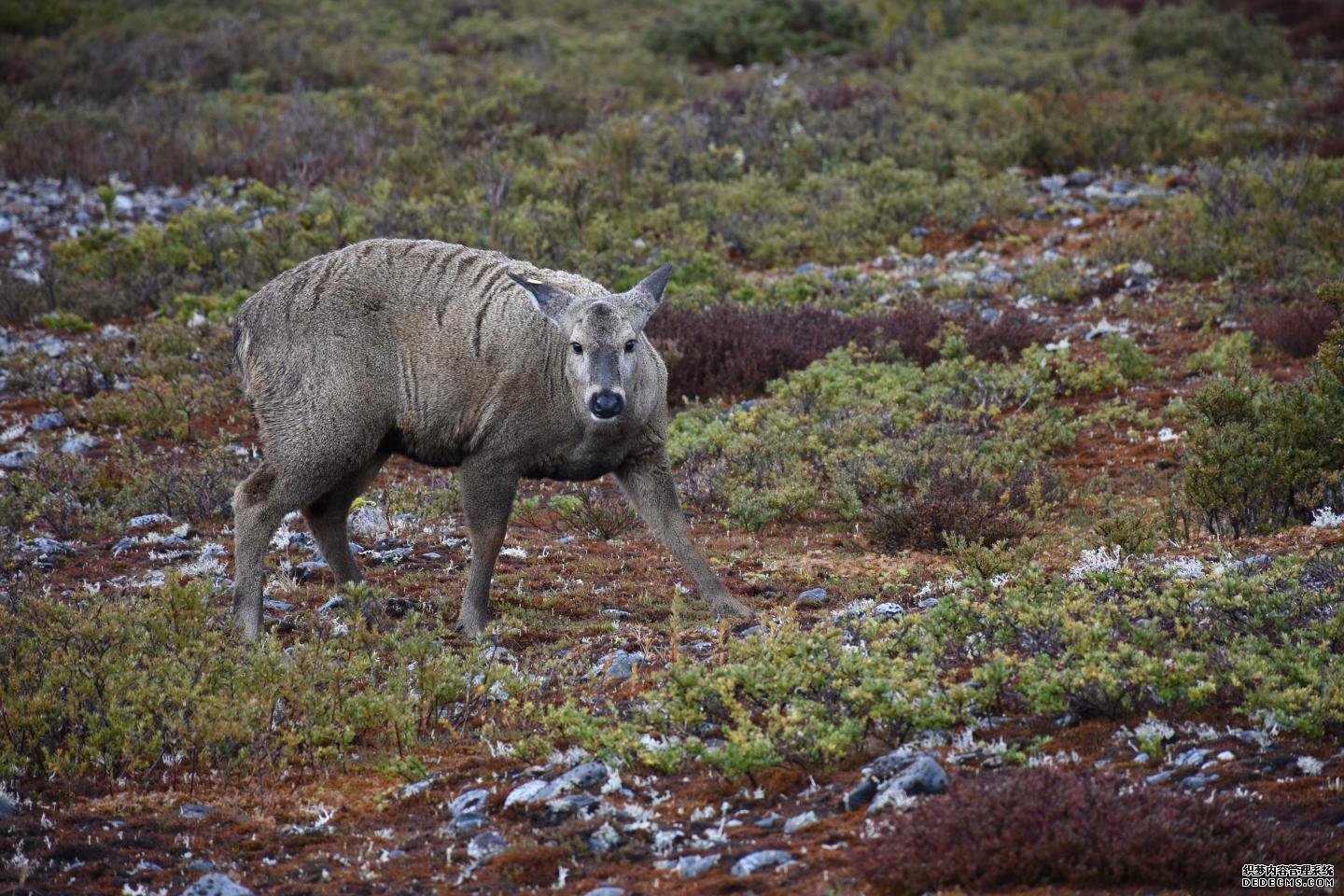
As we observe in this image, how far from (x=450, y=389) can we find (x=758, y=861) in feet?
15.4

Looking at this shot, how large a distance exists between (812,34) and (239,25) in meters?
12.9

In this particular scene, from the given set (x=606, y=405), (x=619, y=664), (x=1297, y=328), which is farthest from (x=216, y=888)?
(x=1297, y=328)

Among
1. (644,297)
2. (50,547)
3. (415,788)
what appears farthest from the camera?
(50,547)

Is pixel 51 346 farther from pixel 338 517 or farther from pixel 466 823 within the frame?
pixel 466 823

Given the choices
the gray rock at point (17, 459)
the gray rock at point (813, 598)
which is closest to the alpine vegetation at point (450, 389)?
the gray rock at point (813, 598)

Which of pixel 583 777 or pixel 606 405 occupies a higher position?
pixel 606 405

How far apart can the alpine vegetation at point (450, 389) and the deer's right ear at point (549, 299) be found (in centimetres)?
1

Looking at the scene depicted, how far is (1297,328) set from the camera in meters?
12.9

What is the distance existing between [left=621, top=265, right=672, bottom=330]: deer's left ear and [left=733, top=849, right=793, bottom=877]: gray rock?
4285mm

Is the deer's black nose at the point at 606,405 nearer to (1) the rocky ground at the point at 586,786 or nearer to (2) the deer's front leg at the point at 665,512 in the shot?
(2) the deer's front leg at the point at 665,512

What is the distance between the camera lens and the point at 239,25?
→ 29609 mm

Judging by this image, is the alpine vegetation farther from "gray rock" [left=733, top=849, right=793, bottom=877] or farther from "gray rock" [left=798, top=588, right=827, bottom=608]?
"gray rock" [left=733, top=849, right=793, bottom=877]

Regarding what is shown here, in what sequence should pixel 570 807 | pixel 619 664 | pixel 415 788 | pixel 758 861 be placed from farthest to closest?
pixel 619 664 < pixel 415 788 < pixel 570 807 < pixel 758 861

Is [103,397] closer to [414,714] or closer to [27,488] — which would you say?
[27,488]
